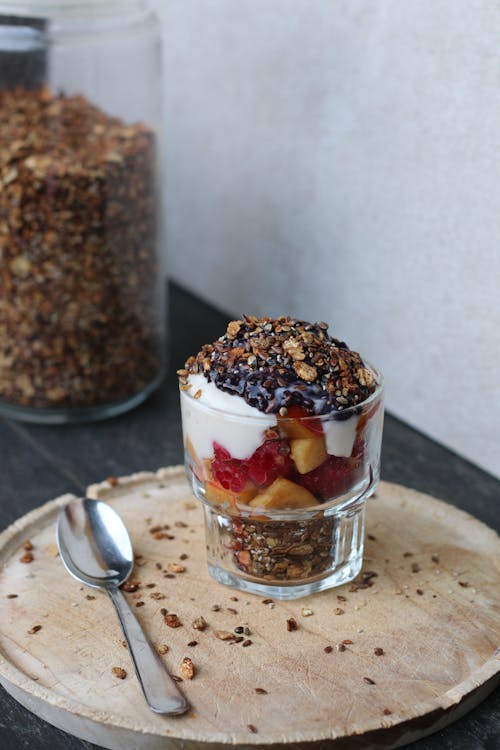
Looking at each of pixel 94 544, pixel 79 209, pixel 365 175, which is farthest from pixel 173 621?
pixel 365 175

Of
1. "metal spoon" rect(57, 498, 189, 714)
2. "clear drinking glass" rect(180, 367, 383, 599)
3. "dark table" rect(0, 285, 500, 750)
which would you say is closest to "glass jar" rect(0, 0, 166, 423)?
"dark table" rect(0, 285, 500, 750)

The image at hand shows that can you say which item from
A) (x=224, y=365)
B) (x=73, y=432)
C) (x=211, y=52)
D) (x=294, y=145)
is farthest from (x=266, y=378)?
(x=211, y=52)

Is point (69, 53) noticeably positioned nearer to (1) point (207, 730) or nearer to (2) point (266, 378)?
(2) point (266, 378)

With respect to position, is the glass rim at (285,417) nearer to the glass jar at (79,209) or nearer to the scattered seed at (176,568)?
the scattered seed at (176,568)

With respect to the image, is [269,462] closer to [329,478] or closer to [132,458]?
[329,478]

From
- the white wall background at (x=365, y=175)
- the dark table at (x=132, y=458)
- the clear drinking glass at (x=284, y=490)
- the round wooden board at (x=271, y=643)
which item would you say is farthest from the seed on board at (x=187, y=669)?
the white wall background at (x=365, y=175)
